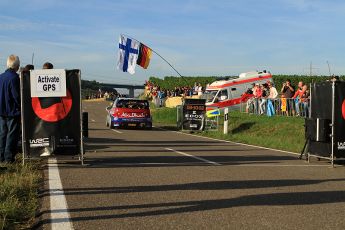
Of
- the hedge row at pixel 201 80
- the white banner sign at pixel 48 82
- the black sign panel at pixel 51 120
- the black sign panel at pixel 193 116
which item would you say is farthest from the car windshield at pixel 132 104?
the hedge row at pixel 201 80

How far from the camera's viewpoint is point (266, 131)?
23172 mm

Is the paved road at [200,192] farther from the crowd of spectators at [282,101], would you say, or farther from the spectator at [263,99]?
the spectator at [263,99]

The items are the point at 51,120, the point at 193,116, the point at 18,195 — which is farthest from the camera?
the point at 193,116

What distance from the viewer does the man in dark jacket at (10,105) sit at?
10.7m

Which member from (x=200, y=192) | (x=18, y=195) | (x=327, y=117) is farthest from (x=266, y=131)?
(x=18, y=195)

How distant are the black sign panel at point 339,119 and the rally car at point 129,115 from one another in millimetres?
15394

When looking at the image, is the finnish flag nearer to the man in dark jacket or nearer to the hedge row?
the hedge row

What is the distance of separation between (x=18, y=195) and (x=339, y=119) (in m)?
7.43

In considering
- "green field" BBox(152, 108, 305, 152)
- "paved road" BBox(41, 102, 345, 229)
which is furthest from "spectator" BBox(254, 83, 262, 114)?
"paved road" BBox(41, 102, 345, 229)

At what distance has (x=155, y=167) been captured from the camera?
11188mm

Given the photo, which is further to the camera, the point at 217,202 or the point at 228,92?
the point at 228,92

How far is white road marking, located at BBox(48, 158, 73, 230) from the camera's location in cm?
607

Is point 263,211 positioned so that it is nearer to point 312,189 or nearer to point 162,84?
point 312,189

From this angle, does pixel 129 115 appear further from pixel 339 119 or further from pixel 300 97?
pixel 339 119
